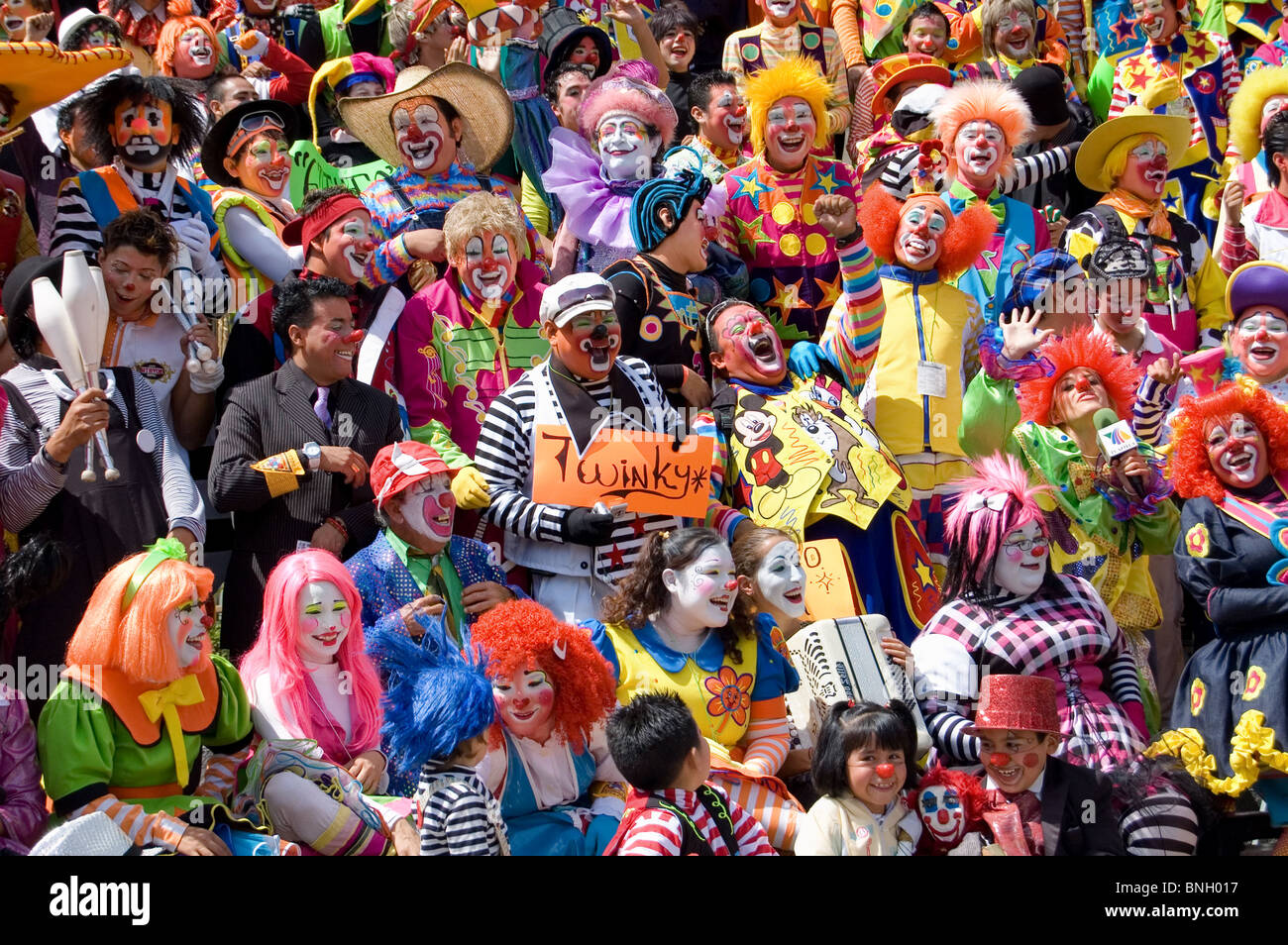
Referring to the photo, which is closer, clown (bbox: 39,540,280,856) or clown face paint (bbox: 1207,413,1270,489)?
clown (bbox: 39,540,280,856)

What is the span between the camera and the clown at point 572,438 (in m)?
6.43

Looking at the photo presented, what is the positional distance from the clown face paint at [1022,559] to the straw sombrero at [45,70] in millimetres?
4189

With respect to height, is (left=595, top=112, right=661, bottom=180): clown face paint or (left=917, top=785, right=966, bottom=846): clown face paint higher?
(left=595, top=112, right=661, bottom=180): clown face paint

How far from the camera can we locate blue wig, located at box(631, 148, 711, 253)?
7.79 m

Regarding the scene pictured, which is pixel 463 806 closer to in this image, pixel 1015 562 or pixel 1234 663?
pixel 1015 562

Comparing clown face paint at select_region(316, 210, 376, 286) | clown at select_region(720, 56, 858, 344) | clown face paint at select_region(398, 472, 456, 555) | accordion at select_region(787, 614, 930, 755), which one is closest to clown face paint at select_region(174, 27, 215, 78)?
clown face paint at select_region(316, 210, 376, 286)

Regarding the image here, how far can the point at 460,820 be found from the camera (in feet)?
16.2

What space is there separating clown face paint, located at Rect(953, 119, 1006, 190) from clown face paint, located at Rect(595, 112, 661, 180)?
1.64 metres

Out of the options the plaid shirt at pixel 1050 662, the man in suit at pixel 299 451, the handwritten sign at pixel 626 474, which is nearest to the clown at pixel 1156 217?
the plaid shirt at pixel 1050 662

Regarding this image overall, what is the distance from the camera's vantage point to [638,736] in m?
4.97

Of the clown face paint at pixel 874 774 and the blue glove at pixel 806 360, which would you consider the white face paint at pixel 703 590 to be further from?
the blue glove at pixel 806 360

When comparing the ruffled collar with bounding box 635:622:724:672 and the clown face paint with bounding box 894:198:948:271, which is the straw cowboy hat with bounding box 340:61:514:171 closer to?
the clown face paint with bounding box 894:198:948:271

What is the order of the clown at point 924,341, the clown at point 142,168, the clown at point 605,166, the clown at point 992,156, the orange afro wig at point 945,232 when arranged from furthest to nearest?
the clown at point 992,156 < the clown at point 605,166 < the orange afro wig at point 945,232 < the clown at point 924,341 < the clown at point 142,168

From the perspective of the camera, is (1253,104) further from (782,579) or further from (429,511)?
(429,511)
